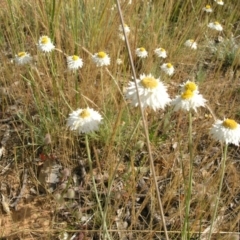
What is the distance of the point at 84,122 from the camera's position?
3.85ft

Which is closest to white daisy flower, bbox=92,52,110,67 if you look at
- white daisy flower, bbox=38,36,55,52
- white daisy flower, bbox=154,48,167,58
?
white daisy flower, bbox=38,36,55,52

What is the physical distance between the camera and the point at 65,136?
63.5 inches

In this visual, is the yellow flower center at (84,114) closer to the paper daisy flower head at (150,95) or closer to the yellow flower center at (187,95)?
the paper daisy flower head at (150,95)

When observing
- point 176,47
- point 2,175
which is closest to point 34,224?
point 2,175

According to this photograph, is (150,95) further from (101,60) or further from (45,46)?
(45,46)

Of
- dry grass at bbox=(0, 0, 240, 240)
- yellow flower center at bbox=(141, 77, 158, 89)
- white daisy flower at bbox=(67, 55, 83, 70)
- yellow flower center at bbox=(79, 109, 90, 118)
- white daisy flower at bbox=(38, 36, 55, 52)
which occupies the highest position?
yellow flower center at bbox=(141, 77, 158, 89)

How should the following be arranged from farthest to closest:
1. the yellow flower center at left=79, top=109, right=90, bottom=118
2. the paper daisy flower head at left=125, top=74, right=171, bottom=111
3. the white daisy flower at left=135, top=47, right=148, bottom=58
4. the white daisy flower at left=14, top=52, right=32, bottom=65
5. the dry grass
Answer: the white daisy flower at left=135, top=47, right=148, bottom=58, the white daisy flower at left=14, top=52, right=32, bottom=65, the dry grass, the yellow flower center at left=79, top=109, right=90, bottom=118, the paper daisy flower head at left=125, top=74, right=171, bottom=111

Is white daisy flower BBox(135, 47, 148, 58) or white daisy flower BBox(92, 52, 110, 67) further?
white daisy flower BBox(135, 47, 148, 58)

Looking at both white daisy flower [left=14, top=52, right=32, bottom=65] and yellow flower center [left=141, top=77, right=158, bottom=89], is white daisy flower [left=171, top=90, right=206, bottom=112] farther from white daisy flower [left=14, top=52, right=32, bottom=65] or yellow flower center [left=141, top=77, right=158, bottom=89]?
white daisy flower [left=14, top=52, right=32, bottom=65]

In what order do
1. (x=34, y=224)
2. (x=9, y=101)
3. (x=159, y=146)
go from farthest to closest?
(x=9, y=101) → (x=159, y=146) → (x=34, y=224)

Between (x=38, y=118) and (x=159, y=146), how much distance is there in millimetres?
652

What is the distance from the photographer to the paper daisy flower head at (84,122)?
1.15 meters

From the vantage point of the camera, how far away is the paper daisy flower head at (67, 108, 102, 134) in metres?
1.15

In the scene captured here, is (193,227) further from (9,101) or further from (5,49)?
(5,49)
